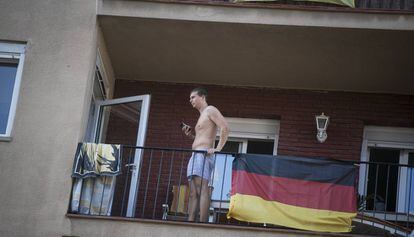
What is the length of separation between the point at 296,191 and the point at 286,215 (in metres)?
0.34

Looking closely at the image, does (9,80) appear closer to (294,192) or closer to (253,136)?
(253,136)

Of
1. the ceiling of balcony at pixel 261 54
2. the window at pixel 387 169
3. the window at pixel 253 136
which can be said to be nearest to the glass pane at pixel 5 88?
the ceiling of balcony at pixel 261 54

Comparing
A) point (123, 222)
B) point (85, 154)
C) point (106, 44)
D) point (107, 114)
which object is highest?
point (106, 44)

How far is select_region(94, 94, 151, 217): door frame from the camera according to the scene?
11453mm

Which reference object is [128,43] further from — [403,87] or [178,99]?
[403,87]

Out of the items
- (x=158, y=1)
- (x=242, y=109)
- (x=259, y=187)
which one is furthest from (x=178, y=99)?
(x=259, y=187)

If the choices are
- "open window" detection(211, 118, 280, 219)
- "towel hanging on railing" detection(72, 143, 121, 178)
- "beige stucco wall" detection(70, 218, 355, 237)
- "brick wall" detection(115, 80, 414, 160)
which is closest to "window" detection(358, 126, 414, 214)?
"brick wall" detection(115, 80, 414, 160)

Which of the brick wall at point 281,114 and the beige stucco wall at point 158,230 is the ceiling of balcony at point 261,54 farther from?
the beige stucco wall at point 158,230

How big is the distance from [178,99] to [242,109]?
1.02 metres

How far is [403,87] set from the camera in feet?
42.8

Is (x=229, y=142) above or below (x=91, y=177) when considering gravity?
above

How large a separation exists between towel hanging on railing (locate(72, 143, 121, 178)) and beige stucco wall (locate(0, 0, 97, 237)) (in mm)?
121

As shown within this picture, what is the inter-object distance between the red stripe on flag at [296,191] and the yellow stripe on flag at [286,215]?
2.6 inches

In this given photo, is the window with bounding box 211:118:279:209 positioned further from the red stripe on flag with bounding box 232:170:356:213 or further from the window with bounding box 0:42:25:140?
the window with bounding box 0:42:25:140
